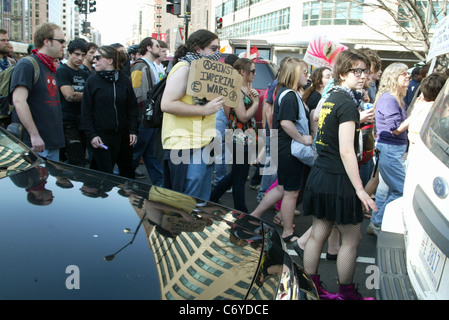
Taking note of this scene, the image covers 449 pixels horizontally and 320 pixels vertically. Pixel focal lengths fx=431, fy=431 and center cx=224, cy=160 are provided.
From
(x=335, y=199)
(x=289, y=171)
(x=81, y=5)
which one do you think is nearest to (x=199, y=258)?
(x=335, y=199)

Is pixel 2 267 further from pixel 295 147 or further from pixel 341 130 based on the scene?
pixel 295 147

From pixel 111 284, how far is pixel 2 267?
15.2 inches

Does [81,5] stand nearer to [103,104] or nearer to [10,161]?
[103,104]

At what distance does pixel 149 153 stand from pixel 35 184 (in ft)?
11.9

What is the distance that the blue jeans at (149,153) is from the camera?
19.3 feet

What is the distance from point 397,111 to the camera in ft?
15.2

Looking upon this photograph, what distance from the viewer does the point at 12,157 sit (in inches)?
105

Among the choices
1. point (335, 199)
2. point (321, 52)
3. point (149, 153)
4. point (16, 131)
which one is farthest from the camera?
point (321, 52)

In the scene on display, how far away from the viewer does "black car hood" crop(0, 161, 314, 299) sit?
1.53 metres

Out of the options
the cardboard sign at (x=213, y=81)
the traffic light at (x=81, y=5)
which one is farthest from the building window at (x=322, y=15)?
the cardboard sign at (x=213, y=81)

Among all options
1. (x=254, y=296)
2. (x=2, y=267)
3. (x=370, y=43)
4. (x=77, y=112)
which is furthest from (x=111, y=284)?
(x=370, y=43)

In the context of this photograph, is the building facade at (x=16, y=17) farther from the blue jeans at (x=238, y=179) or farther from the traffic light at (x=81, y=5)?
the blue jeans at (x=238, y=179)

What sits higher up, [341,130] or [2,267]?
[341,130]

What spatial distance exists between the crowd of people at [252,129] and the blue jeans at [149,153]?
14mm
